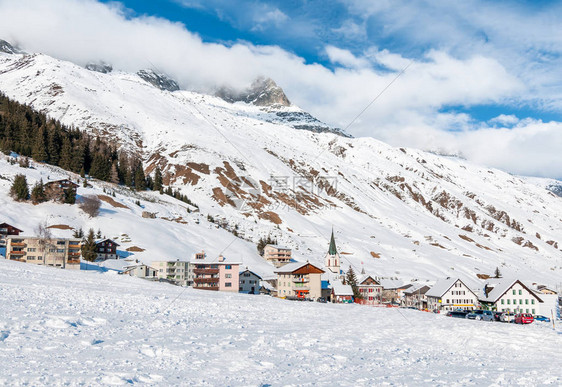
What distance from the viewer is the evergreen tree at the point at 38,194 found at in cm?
11575

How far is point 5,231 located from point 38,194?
28.3 meters

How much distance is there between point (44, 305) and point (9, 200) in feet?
351

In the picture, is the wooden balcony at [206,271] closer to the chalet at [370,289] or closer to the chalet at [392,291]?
the chalet at [370,289]

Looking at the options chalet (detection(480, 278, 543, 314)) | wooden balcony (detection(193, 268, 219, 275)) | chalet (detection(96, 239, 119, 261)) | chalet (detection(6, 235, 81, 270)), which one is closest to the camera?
chalet (detection(480, 278, 543, 314))

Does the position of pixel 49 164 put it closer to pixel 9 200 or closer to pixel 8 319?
pixel 9 200

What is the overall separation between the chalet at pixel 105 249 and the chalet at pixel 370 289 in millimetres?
60688

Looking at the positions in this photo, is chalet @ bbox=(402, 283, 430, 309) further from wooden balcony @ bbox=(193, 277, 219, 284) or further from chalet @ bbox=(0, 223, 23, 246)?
chalet @ bbox=(0, 223, 23, 246)

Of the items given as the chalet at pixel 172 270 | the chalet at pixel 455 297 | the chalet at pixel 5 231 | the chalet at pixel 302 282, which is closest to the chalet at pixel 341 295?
the chalet at pixel 302 282

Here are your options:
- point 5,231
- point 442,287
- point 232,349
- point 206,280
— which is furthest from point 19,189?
point 232,349

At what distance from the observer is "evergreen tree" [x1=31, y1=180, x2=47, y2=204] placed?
115750 mm

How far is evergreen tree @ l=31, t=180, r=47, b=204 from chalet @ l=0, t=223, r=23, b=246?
88.9 ft

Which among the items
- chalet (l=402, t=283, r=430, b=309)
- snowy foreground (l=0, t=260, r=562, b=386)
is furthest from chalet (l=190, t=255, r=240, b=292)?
chalet (l=402, t=283, r=430, b=309)

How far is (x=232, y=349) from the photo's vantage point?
18.2m

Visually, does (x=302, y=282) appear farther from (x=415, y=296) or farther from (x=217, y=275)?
(x=415, y=296)
